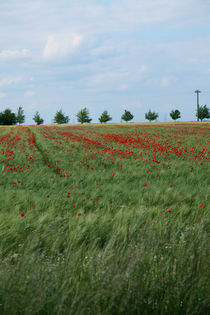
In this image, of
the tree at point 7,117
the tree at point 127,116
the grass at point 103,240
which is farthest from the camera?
the tree at point 127,116

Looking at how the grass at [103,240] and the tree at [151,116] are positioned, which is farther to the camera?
the tree at [151,116]

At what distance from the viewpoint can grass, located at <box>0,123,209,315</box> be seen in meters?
2.02

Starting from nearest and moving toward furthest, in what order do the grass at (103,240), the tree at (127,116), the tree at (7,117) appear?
the grass at (103,240) < the tree at (7,117) < the tree at (127,116)

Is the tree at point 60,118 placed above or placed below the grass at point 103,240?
above

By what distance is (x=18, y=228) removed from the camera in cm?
414

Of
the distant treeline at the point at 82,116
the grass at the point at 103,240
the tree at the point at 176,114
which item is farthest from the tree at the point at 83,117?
the grass at the point at 103,240

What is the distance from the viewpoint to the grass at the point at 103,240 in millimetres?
2021

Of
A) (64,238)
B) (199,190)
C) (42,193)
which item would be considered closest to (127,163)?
(199,190)

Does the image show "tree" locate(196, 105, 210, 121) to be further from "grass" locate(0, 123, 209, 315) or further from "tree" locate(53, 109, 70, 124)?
"grass" locate(0, 123, 209, 315)

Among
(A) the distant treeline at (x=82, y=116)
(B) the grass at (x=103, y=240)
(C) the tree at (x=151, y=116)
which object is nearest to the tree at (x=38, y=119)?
(A) the distant treeline at (x=82, y=116)

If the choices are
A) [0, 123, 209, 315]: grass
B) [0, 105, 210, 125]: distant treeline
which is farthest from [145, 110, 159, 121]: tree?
[0, 123, 209, 315]: grass

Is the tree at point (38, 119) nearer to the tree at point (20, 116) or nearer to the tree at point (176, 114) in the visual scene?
the tree at point (20, 116)

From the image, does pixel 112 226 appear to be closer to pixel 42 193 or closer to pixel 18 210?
pixel 18 210

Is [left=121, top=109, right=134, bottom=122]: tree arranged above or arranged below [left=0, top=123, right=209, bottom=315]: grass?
above
